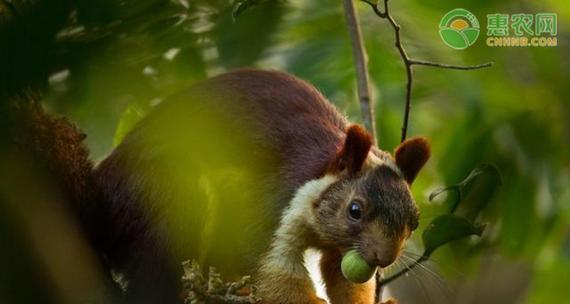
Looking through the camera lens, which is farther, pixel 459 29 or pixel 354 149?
pixel 459 29

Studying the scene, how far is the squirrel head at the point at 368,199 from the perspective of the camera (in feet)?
5.80

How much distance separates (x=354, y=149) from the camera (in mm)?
1863

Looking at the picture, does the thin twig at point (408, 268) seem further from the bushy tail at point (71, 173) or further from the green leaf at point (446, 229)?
the bushy tail at point (71, 173)

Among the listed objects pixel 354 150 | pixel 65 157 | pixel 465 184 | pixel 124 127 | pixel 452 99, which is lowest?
pixel 452 99

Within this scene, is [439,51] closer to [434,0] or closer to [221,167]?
[434,0]

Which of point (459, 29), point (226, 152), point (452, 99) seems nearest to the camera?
point (226, 152)

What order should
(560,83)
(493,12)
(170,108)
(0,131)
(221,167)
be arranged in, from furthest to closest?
1. (560,83)
2. (493,12)
3. (221,167)
4. (170,108)
5. (0,131)

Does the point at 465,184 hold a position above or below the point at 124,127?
below

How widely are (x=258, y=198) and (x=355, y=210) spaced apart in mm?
212

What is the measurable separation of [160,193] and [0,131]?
4.01ft

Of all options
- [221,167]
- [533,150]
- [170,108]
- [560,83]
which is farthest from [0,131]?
[560,83]

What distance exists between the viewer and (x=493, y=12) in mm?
2211

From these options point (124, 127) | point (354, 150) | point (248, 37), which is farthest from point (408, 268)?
point (124, 127)

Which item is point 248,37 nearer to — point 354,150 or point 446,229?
point 354,150
